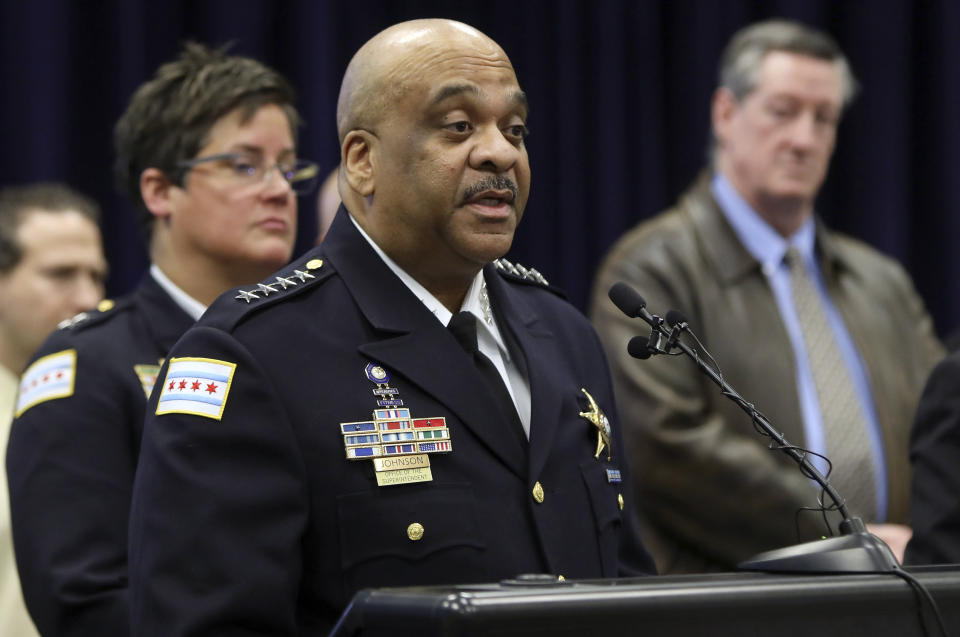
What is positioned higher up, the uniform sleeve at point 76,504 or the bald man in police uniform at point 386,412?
the bald man in police uniform at point 386,412

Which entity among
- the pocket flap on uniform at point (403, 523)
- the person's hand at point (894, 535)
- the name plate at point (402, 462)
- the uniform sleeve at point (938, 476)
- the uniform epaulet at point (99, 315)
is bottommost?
the person's hand at point (894, 535)

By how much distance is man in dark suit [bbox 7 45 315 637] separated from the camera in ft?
7.52

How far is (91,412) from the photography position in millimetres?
2385

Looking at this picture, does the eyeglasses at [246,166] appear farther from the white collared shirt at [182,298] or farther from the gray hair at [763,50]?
the gray hair at [763,50]

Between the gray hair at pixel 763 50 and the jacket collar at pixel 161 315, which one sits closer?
the jacket collar at pixel 161 315

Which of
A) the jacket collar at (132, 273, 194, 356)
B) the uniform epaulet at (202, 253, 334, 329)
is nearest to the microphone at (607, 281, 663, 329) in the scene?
the uniform epaulet at (202, 253, 334, 329)

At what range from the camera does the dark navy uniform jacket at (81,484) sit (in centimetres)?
226

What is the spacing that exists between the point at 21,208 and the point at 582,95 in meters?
1.89

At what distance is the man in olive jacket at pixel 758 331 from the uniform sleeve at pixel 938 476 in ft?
2.38

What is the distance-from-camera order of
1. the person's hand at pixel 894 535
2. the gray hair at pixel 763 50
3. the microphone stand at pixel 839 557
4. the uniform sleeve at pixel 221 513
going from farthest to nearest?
the gray hair at pixel 763 50, the person's hand at pixel 894 535, the uniform sleeve at pixel 221 513, the microphone stand at pixel 839 557

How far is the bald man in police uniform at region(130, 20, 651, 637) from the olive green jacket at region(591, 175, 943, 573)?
1267 mm

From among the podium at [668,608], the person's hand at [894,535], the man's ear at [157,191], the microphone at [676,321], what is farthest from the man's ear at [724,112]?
the podium at [668,608]

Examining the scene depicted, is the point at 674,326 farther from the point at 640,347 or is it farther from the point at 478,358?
the point at 478,358

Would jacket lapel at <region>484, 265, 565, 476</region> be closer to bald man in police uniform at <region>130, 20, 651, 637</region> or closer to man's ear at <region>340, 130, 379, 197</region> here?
bald man in police uniform at <region>130, 20, 651, 637</region>
